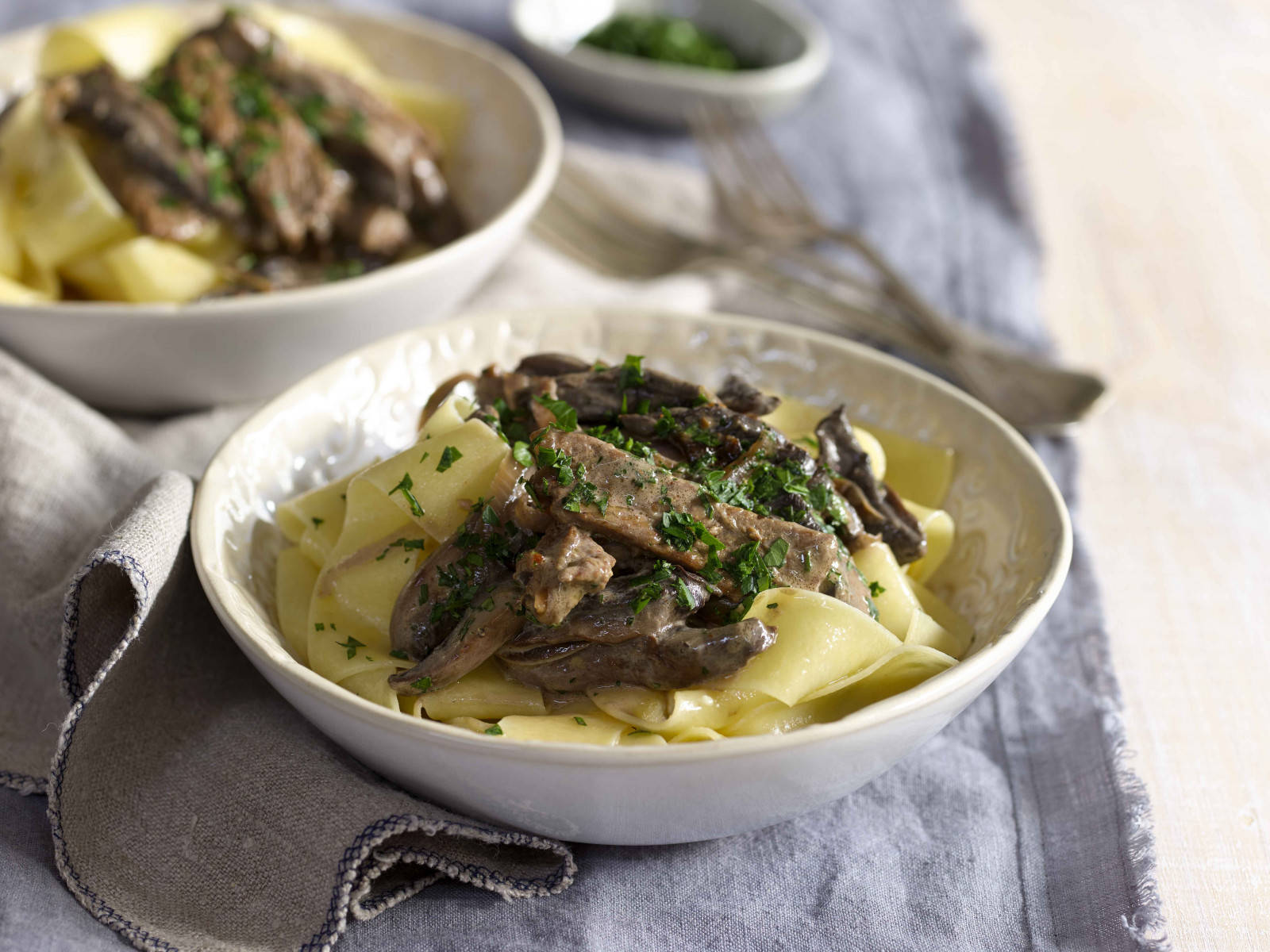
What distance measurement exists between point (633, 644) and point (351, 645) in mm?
762

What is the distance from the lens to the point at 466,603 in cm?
279

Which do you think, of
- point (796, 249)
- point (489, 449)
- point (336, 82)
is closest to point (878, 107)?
point (796, 249)

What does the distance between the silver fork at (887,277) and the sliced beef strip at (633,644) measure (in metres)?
2.36

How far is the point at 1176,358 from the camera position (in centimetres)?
539

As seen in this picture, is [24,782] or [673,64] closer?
[24,782]

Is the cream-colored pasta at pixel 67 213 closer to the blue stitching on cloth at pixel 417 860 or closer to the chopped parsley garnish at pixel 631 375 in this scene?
the chopped parsley garnish at pixel 631 375

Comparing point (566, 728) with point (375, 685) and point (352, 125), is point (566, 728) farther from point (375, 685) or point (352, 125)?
point (352, 125)

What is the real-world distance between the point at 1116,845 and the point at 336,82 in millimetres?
4080

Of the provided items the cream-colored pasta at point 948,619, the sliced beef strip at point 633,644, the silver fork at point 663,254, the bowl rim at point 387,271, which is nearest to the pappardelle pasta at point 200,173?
the bowl rim at point 387,271

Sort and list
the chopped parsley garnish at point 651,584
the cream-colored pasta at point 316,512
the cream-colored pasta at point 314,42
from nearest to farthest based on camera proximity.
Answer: the chopped parsley garnish at point 651,584
the cream-colored pasta at point 316,512
the cream-colored pasta at point 314,42

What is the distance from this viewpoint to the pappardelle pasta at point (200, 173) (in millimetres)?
4371

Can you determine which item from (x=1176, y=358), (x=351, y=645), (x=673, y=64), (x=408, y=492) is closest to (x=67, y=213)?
(x=408, y=492)

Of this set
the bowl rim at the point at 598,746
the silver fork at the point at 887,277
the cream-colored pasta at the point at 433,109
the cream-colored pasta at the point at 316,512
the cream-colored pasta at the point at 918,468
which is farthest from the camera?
the cream-colored pasta at the point at 433,109

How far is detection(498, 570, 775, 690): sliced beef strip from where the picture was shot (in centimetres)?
261
